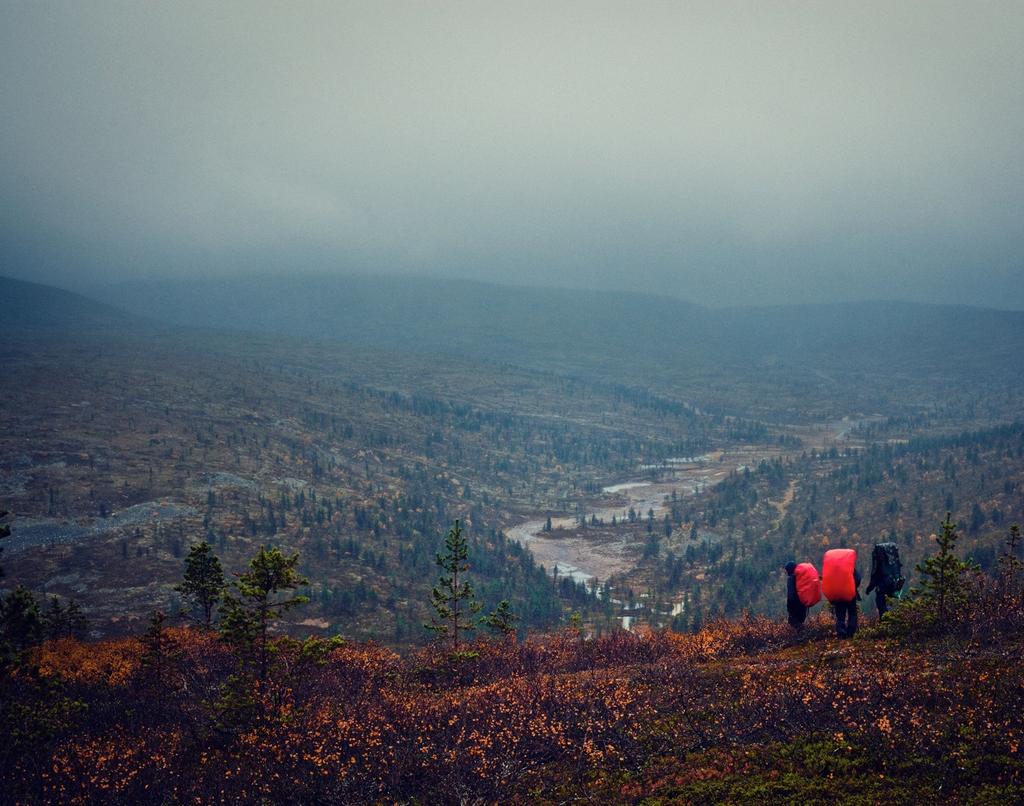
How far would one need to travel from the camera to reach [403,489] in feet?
635

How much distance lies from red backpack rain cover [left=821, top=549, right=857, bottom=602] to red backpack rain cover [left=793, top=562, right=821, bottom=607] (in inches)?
15.3

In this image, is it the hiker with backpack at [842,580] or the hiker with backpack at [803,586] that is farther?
the hiker with backpack at [803,586]

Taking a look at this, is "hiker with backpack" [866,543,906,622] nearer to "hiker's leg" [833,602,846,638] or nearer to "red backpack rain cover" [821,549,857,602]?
"hiker's leg" [833,602,846,638]

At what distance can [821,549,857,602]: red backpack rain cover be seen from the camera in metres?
20.4

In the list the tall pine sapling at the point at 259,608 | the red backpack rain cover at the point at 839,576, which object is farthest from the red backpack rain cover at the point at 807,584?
the tall pine sapling at the point at 259,608

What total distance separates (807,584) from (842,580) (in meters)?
1.18

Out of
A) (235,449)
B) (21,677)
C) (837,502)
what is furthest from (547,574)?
(21,677)

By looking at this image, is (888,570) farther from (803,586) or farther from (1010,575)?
(1010,575)

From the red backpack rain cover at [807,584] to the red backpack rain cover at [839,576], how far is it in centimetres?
39

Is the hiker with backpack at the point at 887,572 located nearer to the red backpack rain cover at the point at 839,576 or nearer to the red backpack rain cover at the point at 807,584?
the red backpack rain cover at the point at 839,576

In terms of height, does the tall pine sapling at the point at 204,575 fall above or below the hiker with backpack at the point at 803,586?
below

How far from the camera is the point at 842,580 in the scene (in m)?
20.6

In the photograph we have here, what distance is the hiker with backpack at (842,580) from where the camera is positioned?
67.1 feet

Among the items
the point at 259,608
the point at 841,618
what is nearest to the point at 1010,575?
the point at 841,618
